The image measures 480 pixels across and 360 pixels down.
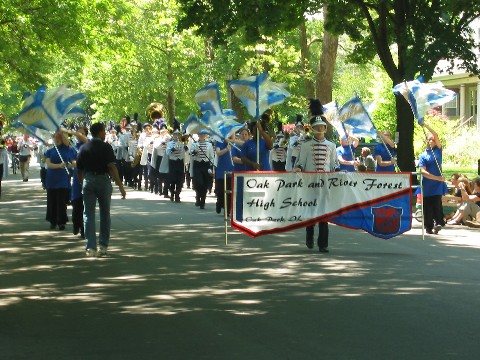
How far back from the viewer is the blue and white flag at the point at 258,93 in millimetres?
18422

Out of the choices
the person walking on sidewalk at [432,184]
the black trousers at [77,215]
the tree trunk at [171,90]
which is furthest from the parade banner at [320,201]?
the tree trunk at [171,90]

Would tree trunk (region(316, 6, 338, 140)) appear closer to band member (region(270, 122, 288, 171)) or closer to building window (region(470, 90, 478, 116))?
band member (region(270, 122, 288, 171))

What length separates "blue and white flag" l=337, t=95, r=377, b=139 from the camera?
2047 centimetres

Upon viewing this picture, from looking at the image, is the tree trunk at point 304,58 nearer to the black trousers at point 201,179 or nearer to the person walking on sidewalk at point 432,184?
the black trousers at point 201,179

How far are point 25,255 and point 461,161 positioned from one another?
32.4 meters

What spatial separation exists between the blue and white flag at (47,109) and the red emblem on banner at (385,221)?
5.56m

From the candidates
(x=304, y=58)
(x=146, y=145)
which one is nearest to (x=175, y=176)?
(x=146, y=145)

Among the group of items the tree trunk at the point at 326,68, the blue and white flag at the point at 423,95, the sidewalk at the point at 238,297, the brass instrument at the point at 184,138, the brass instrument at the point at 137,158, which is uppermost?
the tree trunk at the point at 326,68

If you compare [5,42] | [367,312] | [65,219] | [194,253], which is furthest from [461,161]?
[367,312]

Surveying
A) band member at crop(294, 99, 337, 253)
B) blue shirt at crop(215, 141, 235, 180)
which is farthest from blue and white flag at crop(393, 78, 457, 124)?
blue shirt at crop(215, 141, 235, 180)

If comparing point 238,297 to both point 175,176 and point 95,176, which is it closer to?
point 95,176

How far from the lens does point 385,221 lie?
1620cm

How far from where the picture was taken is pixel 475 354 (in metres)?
8.18

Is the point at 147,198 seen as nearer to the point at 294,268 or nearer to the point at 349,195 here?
the point at 349,195
